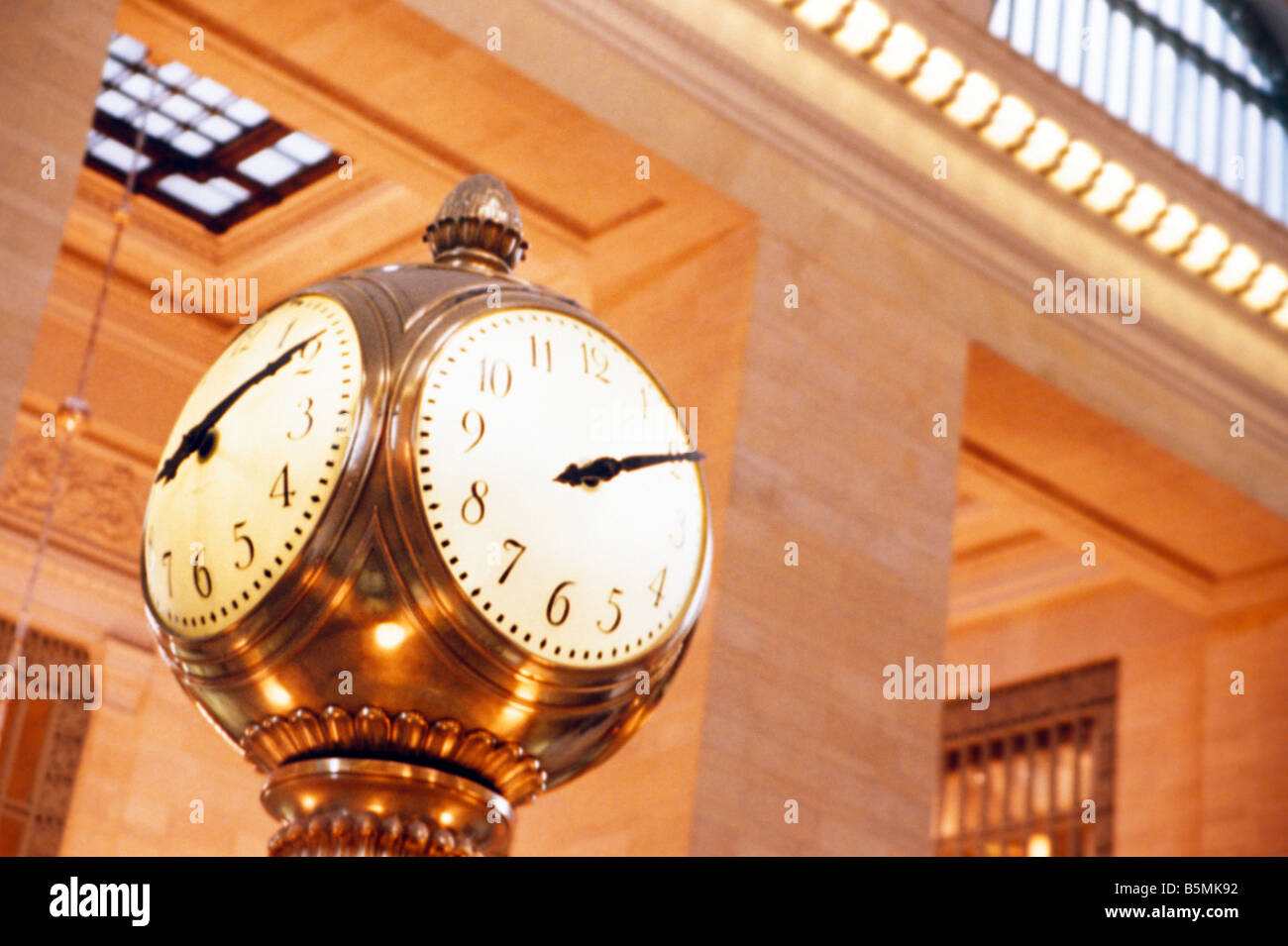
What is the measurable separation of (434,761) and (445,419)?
22 centimetres

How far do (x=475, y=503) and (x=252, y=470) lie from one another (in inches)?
6.2

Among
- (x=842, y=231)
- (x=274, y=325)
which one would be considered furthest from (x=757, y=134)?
(x=274, y=325)

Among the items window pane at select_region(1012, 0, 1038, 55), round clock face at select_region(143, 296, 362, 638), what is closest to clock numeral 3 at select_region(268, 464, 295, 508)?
round clock face at select_region(143, 296, 362, 638)

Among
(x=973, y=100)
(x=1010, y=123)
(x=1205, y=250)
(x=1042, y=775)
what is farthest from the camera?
(x=1042, y=775)

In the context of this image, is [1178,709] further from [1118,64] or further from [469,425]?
[469,425]

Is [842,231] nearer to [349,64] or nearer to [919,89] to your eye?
[919,89]

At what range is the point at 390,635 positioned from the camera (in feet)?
4.15

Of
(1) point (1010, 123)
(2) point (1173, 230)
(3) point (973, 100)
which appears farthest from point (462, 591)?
(2) point (1173, 230)

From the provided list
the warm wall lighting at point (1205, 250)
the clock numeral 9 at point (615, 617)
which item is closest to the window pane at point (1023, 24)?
the warm wall lighting at point (1205, 250)

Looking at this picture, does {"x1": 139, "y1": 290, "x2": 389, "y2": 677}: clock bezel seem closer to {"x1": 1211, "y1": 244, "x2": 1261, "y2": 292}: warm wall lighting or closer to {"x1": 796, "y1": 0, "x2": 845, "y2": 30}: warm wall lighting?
{"x1": 796, "y1": 0, "x2": 845, "y2": 30}: warm wall lighting

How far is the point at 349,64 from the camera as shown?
8.37 meters

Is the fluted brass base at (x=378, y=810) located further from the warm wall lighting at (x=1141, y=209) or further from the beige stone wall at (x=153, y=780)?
the beige stone wall at (x=153, y=780)

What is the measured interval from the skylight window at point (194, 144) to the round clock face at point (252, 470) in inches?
356

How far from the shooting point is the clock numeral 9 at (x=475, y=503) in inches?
50.7
